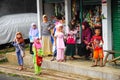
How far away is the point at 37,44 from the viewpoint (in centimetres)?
1217

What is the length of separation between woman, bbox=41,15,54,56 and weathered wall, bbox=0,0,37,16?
23.0 feet

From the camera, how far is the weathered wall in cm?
2066

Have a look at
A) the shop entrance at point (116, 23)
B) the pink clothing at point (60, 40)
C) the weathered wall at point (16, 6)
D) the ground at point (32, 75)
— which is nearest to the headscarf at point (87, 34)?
the pink clothing at point (60, 40)

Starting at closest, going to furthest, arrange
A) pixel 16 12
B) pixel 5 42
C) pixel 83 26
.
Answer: pixel 83 26 → pixel 5 42 → pixel 16 12

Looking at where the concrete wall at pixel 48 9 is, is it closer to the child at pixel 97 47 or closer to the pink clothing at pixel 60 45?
the pink clothing at pixel 60 45

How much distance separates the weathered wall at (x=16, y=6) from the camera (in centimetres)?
2066

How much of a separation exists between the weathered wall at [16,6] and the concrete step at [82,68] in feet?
23.4

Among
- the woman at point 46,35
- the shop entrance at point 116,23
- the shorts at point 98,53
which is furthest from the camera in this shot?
the woman at point 46,35

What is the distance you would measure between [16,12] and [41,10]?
650 centimetres

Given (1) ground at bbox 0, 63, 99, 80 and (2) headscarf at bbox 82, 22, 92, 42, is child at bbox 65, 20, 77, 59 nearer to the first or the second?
(2) headscarf at bbox 82, 22, 92, 42

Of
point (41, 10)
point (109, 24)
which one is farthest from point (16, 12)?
point (109, 24)

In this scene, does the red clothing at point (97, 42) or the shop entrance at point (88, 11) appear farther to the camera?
the shop entrance at point (88, 11)

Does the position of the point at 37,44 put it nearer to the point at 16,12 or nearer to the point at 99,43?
the point at 99,43

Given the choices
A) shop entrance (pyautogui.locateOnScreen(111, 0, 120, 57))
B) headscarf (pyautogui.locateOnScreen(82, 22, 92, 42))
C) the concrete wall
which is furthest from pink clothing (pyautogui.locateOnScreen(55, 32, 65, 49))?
the concrete wall
